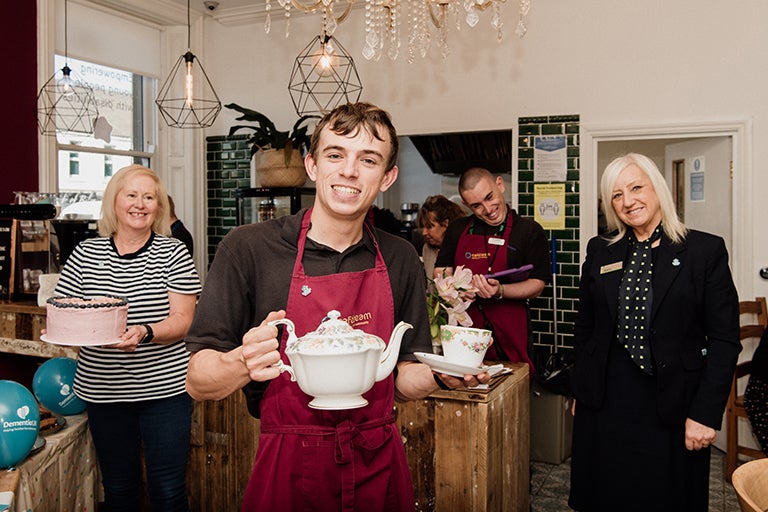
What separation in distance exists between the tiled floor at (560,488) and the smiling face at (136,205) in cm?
241

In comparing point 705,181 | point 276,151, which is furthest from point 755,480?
point 276,151

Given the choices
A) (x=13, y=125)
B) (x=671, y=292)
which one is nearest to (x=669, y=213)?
(x=671, y=292)

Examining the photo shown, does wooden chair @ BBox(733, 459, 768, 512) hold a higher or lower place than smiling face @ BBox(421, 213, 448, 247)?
lower

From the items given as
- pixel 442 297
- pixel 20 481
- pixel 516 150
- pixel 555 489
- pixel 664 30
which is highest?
pixel 664 30

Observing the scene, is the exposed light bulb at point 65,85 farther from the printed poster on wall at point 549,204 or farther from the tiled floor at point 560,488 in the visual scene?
the tiled floor at point 560,488

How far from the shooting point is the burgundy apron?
3.55 m

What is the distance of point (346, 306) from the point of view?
1.60 m

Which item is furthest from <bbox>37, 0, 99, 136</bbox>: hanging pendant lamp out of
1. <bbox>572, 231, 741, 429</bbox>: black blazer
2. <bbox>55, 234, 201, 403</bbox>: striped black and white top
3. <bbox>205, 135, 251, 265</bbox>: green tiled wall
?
<bbox>572, 231, 741, 429</bbox>: black blazer

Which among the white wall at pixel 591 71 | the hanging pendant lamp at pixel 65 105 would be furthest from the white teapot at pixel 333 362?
the white wall at pixel 591 71

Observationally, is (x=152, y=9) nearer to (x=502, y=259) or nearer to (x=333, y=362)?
(x=502, y=259)

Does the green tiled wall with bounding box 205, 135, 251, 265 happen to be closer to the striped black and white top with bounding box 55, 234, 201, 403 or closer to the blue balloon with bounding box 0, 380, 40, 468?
the striped black and white top with bounding box 55, 234, 201, 403

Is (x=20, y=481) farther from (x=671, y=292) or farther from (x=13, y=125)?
(x=13, y=125)

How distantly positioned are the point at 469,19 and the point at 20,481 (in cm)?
235

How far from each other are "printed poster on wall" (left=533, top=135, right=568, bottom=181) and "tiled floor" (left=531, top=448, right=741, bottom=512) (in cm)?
192
